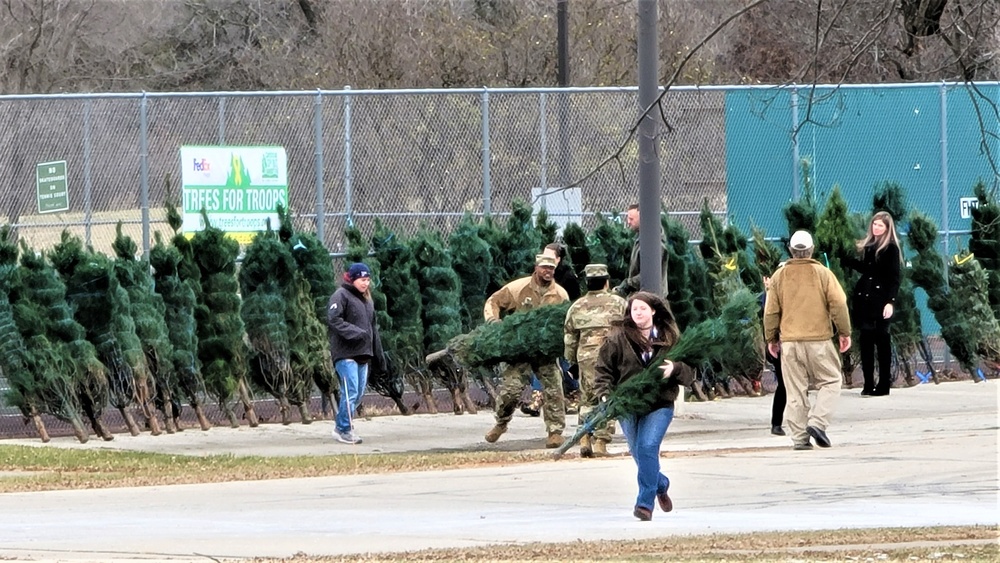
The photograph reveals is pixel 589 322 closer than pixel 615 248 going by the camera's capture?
Yes

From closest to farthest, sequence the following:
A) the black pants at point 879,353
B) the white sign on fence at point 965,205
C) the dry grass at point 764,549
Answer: the dry grass at point 764,549
the black pants at point 879,353
the white sign on fence at point 965,205

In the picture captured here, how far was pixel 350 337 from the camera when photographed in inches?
610

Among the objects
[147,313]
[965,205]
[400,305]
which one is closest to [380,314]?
[400,305]

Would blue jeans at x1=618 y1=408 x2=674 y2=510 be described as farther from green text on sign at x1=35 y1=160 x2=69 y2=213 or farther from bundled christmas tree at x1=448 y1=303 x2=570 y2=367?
green text on sign at x1=35 y1=160 x2=69 y2=213

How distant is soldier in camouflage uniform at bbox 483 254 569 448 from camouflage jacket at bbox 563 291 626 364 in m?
1.01

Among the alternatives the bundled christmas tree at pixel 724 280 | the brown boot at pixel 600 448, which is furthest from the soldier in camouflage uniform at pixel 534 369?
the bundled christmas tree at pixel 724 280

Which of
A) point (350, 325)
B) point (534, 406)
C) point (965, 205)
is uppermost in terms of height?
point (965, 205)

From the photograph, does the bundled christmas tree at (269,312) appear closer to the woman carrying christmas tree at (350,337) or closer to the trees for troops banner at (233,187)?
the trees for troops banner at (233,187)

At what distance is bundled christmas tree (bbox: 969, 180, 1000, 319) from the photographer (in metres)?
19.5

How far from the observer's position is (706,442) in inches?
591

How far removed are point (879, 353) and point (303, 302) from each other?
596 centimetres

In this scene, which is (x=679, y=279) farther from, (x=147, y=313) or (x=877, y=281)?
(x=147, y=313)

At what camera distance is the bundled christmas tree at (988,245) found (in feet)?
64.0

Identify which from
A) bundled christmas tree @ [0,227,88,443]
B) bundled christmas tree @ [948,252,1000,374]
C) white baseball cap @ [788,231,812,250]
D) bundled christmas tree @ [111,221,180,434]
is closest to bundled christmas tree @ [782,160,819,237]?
bundled christmas tree @ [948,252,1000,374]
